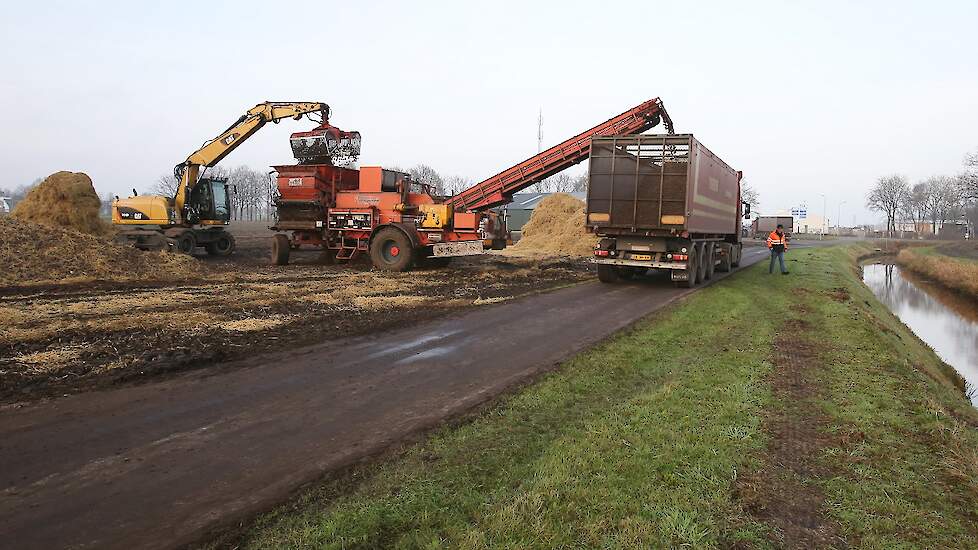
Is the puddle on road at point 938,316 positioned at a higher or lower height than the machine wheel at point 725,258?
lower

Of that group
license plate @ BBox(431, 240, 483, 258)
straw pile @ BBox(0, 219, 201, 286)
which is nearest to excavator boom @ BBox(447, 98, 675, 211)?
license plate @ BBox(431, 240, 483, 258)

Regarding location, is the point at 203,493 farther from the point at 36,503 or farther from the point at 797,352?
the point at 797,352

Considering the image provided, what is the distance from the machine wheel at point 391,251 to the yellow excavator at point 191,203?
481 cm

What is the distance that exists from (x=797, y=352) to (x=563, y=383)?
4098 mm

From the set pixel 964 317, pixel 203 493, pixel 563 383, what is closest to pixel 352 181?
pixel 563 383

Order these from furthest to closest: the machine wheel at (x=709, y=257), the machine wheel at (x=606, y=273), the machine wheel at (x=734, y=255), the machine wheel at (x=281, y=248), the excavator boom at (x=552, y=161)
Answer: the machine wheel at (x=734, y=255)
the machine wheel at (x=281, y=248)
the excavator boom at (x=552, y=161)
the machine wheel at (x=709, y=257)
the machine wheel at (x=606, y=273)

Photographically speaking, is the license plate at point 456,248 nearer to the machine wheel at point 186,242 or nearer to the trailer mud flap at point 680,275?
the trailer mud flap at point 680,275

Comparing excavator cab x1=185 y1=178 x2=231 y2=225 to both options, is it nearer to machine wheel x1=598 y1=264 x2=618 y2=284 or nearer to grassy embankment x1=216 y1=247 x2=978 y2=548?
machine wheel x1=598 y1=264 x2=618 y2=284

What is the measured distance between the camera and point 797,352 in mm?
8078

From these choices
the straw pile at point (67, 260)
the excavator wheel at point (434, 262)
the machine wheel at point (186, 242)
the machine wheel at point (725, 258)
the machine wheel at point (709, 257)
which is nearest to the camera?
the straw pile at point (67, 260)

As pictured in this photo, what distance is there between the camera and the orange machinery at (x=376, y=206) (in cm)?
1755

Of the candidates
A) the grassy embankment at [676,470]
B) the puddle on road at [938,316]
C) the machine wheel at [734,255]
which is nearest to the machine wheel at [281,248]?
the grassy embankment at [676,470]

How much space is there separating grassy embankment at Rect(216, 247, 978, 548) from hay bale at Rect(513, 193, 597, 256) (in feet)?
72.8

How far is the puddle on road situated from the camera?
13320mm
